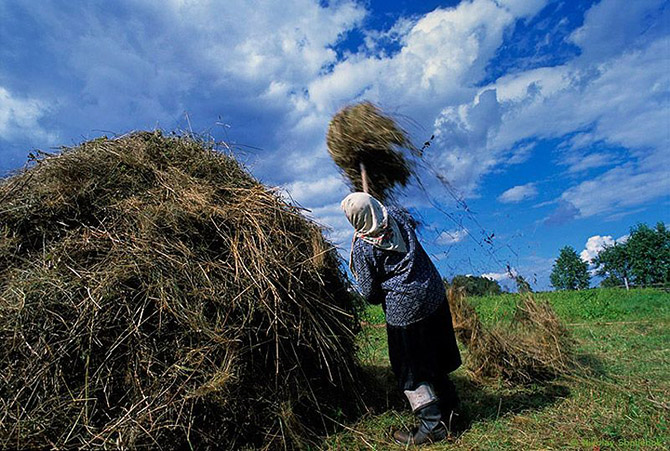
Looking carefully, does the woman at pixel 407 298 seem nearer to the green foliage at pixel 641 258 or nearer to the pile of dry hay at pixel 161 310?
the pile of dry hay at pixel 161 310

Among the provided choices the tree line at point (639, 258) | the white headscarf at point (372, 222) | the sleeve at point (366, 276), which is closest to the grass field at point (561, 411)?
the sleeve at point (366, 276)

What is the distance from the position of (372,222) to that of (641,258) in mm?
52549

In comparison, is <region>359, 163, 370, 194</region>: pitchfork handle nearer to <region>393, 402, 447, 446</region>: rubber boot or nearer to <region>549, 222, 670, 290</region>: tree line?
<region>393, 402, 447, 446</region>: rubber boot

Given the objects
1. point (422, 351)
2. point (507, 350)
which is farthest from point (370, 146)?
point (507, 350)

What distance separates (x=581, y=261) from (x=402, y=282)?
2357 inches

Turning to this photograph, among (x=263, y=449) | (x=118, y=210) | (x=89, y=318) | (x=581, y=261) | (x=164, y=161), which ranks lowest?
(x=263, y=449)

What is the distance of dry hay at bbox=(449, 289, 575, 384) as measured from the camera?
174 inches

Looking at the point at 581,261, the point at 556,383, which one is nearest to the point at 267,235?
the point at 556,383

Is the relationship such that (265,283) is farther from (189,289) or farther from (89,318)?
(89,318)

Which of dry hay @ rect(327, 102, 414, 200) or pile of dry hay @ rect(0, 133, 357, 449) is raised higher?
dry hay @ rect(327, 102, 414, 200)

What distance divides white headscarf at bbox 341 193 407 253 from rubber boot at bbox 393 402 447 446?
1039 mm

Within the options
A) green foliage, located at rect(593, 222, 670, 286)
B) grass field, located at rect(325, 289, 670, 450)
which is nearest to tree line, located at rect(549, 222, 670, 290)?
green foliage, located at rect(593, 222, 670, 286)

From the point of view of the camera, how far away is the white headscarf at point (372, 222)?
3.15 metres

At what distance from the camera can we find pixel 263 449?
116 inches
